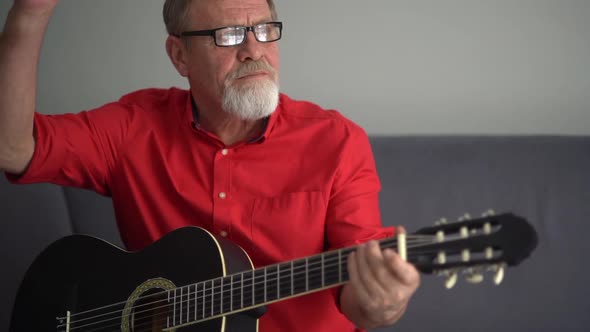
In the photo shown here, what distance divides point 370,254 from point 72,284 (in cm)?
81

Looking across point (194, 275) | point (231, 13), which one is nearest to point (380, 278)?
point (194, 275)

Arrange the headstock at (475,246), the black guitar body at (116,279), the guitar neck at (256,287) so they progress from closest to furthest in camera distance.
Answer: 1. the headstock at (475,246)
2. the guitar neck at (256,287)
3. the black guitar body at (116,279)

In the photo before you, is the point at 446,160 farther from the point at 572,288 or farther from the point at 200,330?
the point at 200,330

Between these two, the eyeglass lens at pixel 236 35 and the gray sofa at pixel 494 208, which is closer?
the eyeglass lens at pixel 236 35

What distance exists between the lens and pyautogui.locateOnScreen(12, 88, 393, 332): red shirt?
1663 millimetres

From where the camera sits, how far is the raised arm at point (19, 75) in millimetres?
1476

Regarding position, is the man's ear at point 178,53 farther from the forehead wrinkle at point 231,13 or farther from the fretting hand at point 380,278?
the fretting hand at point 380,278

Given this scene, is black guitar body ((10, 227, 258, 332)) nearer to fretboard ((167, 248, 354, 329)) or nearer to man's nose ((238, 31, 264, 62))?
fretboard ((167, 248, 354, 329))

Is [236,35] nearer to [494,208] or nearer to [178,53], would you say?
[178,53]

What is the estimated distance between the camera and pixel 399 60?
7.89 feet

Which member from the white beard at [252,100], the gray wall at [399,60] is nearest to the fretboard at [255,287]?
the white beard at [252,100]

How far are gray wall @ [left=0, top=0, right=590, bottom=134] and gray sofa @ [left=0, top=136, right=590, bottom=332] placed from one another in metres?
0.26

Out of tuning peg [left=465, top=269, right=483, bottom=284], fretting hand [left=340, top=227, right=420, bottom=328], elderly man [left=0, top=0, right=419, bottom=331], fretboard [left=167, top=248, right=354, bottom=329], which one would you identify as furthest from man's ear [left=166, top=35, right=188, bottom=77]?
tuning peg [left=465, top=269, right=483, bottom=284]

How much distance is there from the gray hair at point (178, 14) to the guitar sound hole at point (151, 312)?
75 centimetres
